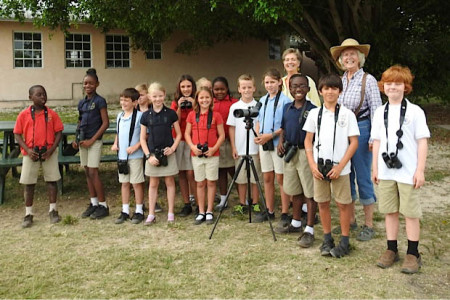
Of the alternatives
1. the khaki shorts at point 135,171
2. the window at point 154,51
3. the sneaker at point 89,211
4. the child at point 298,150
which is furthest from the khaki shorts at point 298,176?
the window at point 154,51

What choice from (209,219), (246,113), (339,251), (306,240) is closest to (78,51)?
(209,219)

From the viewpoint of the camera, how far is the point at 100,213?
530cm

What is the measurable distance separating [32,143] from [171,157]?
1493 millimetres

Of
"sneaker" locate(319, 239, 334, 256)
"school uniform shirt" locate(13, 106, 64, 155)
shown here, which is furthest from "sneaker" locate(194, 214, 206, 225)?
"school uniform shirt" locate(13, 106, 64, 155)

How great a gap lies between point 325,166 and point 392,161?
0.54 meters

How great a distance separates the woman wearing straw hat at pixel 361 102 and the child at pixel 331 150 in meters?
0.35

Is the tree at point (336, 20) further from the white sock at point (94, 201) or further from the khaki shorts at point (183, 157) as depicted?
the white sock at point (94, 201)

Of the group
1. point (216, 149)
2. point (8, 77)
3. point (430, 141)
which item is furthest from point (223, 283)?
point (8, 77)

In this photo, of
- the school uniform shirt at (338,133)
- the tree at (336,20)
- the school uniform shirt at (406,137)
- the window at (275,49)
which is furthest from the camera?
the window at (275,49)

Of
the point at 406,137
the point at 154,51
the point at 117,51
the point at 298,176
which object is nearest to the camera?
the point at 406,137

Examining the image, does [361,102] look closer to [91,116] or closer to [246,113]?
[246,113]

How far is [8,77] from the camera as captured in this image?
16172 millimetres

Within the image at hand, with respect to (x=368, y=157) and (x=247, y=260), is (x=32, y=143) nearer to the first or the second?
(x=247, y=260)

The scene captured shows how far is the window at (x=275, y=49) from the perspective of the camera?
2111 centimetres
